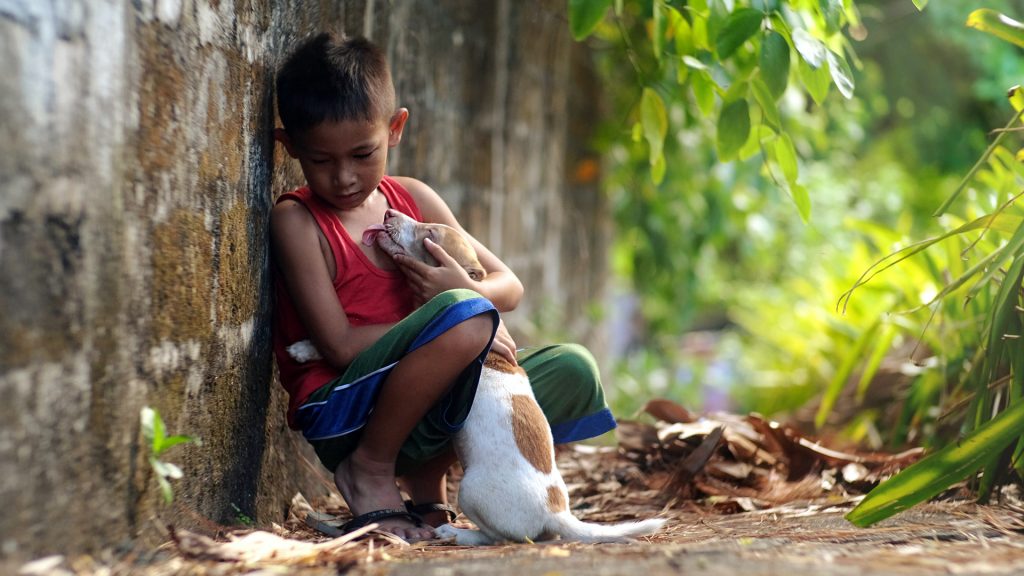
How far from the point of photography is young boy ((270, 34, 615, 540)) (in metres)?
2.07

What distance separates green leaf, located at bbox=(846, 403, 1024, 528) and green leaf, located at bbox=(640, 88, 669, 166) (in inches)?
47.4

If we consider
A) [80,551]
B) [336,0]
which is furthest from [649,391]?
[80,551]

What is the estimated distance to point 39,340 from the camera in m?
1.36

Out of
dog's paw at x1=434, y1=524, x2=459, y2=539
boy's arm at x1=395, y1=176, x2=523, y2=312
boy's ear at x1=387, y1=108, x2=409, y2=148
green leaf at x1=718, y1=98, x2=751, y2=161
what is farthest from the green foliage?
dog's paw at x1=434, y1=524, x2=459, y2=539

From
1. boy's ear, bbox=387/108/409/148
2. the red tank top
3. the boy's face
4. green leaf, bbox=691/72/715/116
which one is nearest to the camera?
the boy's face

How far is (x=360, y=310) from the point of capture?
224 centimetres

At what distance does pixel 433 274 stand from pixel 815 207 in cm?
536

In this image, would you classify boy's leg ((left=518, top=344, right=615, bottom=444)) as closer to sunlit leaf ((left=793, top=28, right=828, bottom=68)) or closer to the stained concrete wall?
the stained concrete wall

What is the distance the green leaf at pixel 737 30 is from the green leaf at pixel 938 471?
102 cm

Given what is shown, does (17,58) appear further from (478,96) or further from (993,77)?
(993,77)

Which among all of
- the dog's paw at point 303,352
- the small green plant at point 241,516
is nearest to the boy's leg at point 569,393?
the dog's paw at point 303,352

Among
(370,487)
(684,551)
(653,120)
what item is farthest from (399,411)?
(653,120)

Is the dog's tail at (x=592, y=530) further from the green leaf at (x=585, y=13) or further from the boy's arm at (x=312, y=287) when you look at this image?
the green leaf at (x=585, y=13)

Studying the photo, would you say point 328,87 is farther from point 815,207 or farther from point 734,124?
point 815,207
